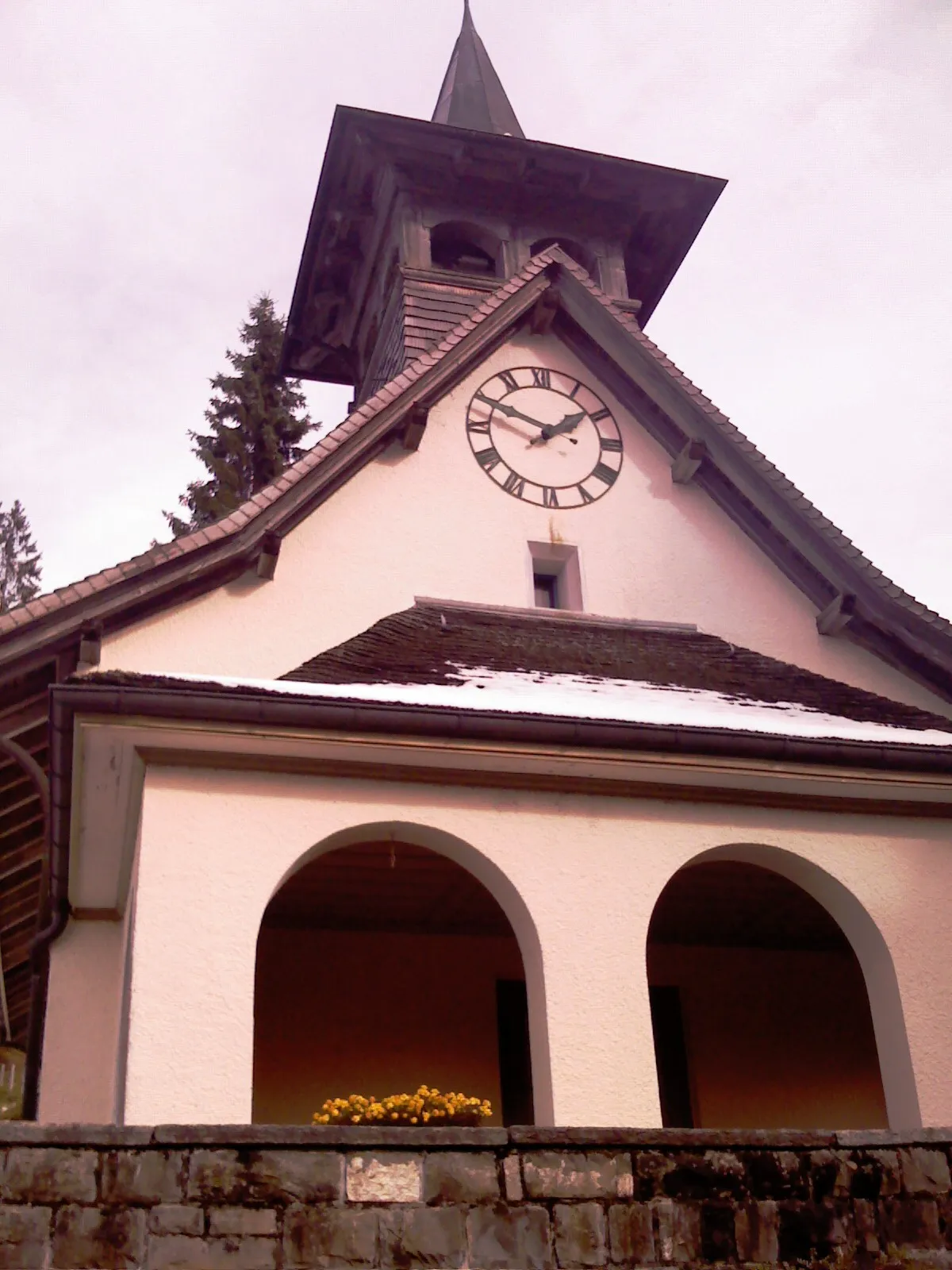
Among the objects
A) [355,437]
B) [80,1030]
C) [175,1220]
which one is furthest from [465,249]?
[175,1220]

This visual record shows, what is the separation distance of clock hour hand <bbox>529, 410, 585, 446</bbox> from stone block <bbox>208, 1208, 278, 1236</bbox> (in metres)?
7.87

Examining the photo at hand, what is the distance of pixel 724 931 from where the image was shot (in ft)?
36.4

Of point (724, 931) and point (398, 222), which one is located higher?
point (398, 222)

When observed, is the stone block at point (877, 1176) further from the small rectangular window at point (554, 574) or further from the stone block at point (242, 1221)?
the small rectangular window at point (554, 574)

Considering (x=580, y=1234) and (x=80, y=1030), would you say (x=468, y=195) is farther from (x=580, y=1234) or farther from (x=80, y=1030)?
(x=580, y=1234)

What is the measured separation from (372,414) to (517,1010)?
183 inches

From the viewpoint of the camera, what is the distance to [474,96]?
20.6 metres

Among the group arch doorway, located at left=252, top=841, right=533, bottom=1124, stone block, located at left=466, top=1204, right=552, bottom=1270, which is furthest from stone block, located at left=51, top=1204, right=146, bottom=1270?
arch doorway, located at left=252, top=841, right=533, bottom=1124

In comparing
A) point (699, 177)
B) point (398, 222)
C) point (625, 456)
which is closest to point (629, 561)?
point (625, 456)

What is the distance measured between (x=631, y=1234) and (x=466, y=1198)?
2.19 ft

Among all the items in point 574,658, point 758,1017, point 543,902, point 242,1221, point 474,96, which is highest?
point 474,96

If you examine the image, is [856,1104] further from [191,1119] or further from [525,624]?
[191,1119]

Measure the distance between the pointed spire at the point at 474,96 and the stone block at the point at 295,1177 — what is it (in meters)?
16.4

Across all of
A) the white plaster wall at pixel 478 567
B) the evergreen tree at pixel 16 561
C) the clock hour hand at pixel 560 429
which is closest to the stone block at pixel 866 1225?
the white plaster wall at pixel 478 567
